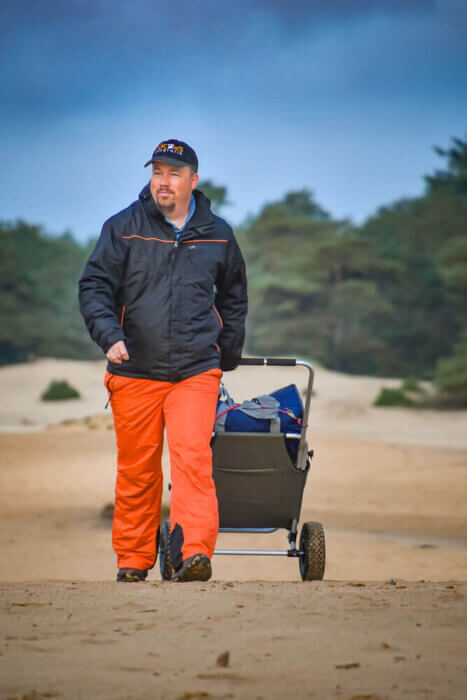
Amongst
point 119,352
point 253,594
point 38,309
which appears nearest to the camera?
point 253,594

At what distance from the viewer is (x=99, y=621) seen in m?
2.73

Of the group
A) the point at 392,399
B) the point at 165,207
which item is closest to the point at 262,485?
the point at 165,207

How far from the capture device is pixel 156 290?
3553 mm

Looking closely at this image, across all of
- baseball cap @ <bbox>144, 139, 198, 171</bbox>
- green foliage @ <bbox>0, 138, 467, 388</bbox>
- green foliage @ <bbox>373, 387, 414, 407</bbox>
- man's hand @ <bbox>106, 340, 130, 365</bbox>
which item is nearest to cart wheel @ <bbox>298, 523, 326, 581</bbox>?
man's hand @ <bbox>106, 340, 130, 365</bbox>

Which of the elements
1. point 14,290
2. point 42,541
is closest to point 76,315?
point 14,290

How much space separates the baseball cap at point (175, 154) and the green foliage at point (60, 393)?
1881cm

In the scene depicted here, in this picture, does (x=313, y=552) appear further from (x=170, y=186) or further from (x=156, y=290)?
(x=170, y=186)

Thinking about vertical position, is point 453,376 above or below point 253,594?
below

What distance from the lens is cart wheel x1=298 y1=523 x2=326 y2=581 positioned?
394 cm

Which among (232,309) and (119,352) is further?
(232,309)

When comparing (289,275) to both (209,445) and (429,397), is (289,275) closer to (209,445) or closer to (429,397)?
(429,397)

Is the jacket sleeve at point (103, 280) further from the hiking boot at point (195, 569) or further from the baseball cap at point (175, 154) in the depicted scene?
the hiking boot at point (195, 569)

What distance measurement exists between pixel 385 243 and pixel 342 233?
1.64m

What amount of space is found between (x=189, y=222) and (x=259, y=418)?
3.01ft
